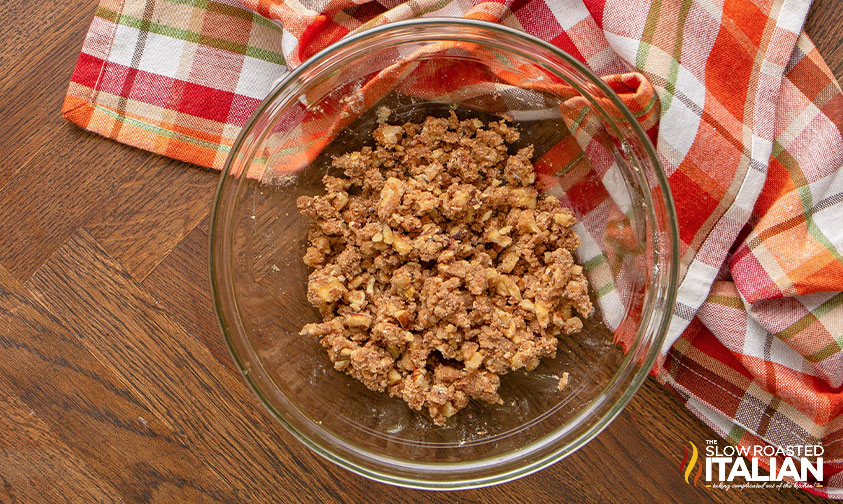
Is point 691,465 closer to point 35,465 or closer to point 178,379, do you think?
point 178,379

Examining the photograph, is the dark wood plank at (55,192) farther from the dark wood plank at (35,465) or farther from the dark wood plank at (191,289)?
the dark wood plank at (35,465)

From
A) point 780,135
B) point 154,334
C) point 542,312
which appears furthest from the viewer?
point 154,334

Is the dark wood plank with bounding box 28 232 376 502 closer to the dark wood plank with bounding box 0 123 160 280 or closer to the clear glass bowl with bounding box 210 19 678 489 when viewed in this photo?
the dark wood plank with bounding box 0 123 160 280

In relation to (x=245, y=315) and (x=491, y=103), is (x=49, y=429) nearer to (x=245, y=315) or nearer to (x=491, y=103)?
(x=245, y=315)

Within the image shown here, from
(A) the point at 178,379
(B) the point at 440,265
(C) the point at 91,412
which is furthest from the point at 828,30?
(C) the point at 91,412

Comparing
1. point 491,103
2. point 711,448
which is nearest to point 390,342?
point 491,103
